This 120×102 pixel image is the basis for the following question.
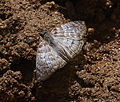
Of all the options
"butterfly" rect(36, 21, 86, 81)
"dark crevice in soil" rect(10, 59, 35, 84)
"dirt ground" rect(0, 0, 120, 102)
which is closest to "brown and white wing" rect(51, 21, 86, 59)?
"butterfly" rect(36, 21, 86, 81)

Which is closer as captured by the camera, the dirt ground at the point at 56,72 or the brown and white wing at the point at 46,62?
the brown and white wing at the point at 46,62

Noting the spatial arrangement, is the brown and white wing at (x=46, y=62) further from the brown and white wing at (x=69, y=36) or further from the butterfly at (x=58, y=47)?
the brown and white wing at (x=69, y=36)

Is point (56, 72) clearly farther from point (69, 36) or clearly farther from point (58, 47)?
point (69, 36)

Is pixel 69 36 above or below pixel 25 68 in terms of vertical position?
above

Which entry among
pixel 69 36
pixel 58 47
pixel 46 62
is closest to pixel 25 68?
pixel 46 62

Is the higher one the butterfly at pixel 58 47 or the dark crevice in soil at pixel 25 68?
the butterfly at pixel 58 47

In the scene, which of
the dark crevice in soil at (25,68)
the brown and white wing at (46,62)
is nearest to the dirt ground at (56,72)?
the dark crevice in soil at (25,68)

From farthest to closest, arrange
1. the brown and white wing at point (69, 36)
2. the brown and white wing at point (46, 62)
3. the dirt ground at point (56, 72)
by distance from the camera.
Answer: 1. the brown and white wing at point (69, 36)
2. the dirt ground at point (56, 72)
3. the brown and white wing at point (46, 62)
